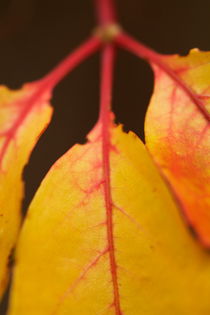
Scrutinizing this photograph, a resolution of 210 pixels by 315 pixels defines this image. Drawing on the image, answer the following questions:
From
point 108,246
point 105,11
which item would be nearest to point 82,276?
point 108,246

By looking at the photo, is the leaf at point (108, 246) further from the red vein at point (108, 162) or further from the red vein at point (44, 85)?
the red vein at point (44, 85)

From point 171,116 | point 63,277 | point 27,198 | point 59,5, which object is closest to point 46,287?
point 63,277

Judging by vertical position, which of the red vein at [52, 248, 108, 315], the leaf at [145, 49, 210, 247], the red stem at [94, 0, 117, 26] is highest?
the red stem at [94, 0, 117, 26]

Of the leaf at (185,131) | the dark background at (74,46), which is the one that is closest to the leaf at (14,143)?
the leaf at (185,131)

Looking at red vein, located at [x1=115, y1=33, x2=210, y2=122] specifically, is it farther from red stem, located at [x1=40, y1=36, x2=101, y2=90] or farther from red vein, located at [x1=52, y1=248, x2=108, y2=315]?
red vein, located at [x1=52, y1=248, x2=108, y2=315]

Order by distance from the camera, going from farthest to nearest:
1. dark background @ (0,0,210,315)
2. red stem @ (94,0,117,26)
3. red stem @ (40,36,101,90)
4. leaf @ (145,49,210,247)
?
dark background @ (0,0,210,315) < red stem @ (94,0,117,26) < red stem @ (40,36,101,90) < leaf @ (145,49,210,247)

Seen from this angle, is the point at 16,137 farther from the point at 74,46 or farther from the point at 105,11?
the point at 74,46

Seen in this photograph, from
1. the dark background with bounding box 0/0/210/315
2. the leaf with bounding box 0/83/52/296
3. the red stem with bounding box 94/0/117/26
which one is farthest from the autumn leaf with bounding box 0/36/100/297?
the dark background with bounding box 0/0/210/315
